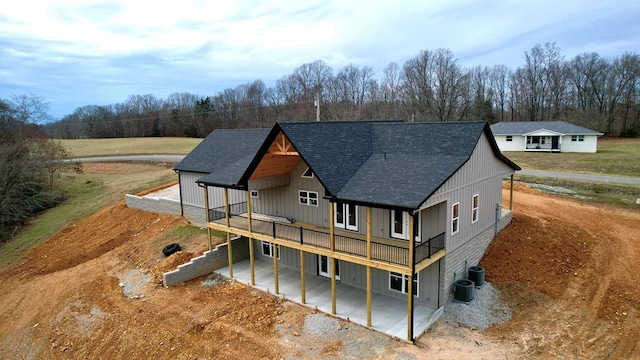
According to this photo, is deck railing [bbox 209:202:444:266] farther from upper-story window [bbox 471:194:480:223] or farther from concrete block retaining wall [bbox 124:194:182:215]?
concrete block retaining wall [bbox 124:194:182:215]

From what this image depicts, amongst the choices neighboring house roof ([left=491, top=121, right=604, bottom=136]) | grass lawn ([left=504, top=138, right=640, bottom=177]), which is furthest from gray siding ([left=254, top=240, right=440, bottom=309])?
neighboring house roof ([left=491, top=121, right=604, bottom=136])

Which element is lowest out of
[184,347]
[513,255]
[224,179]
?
[184,347]

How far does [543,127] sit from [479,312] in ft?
144

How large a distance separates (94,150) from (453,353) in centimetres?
7306

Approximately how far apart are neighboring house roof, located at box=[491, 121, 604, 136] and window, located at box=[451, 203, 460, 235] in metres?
41.2

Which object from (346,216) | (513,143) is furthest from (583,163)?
(346,216)

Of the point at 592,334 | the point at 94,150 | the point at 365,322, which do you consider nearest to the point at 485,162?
the point at 592,334

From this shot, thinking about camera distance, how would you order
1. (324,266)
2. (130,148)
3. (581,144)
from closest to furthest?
1. (324,266)
2. (581,144)
3. (130,148)

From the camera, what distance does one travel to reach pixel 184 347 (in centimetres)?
1385

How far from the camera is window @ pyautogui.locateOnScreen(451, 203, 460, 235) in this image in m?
15.0

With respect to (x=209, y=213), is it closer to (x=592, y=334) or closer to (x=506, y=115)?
(x=592, y=334)

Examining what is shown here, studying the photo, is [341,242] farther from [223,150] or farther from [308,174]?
[223,150]

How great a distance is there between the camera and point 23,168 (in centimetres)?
3191

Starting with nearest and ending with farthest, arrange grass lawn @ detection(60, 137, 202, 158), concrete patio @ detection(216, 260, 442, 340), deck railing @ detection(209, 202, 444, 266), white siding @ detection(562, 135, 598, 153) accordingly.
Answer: deck railing @ detection(209, 202, 444, 266)
concrete patio @ detection(216, 260, 442, 340)
white siding @ detection(562, 135, 598, 153)
grass lawn @ detection(60, 137, 202, 158)
